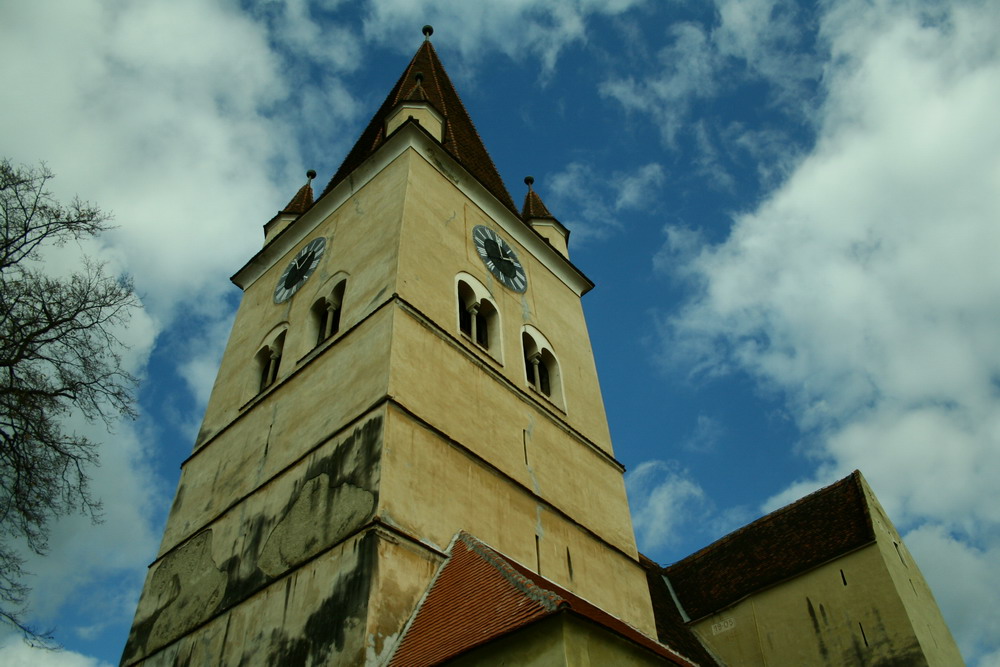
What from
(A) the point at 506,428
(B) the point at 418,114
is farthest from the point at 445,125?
(A) the point at 506,428

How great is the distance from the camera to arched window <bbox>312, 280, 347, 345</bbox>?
13.2 meters

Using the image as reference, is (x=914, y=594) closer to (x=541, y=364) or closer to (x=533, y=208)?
(x=541, y=364)

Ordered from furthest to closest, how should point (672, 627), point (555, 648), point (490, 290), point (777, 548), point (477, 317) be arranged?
1. point (777, 548)
2. point (672, 627)
3. point (490, 290)
4. point (477, 317)
5. point (555, 648)

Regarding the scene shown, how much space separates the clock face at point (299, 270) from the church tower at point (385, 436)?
5 centimetres

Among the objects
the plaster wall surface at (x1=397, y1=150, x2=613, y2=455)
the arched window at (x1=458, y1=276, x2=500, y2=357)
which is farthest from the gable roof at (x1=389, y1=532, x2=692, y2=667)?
the arched window at (x1=458, y1=276, x2=500, y2=357)

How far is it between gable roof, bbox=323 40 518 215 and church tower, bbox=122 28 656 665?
0.52 metres

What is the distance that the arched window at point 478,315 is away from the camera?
1335 cm

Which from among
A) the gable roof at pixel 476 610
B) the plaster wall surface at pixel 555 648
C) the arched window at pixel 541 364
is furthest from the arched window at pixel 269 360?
the plaster wall surface at pixel 555 648

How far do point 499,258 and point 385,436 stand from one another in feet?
20.9

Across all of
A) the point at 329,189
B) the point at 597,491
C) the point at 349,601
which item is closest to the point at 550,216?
the point at 329,189

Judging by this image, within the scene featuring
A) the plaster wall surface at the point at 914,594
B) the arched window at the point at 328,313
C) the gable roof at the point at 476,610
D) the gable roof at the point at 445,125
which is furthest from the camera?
the gable roof at the point at 445,125

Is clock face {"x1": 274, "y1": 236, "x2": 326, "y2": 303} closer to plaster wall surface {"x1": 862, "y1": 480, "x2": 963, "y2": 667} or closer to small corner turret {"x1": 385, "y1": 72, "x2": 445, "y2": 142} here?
small corner turret {"x1": 385, "y1": 72, "x2": 445, "y2": 142}

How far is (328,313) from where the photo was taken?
1349cm

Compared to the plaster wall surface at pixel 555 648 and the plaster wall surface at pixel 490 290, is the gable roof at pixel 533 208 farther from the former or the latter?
the plaster wall surface at pixel 555 648
